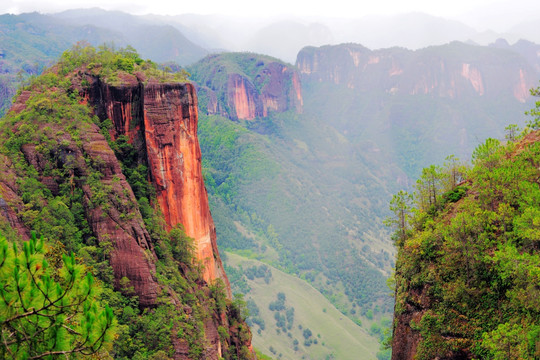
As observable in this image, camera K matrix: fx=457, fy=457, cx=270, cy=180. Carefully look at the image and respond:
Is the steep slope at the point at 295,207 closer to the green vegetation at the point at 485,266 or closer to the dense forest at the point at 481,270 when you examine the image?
the dense forest at the point at 481,270

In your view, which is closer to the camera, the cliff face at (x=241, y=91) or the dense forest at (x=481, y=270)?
the dense forest at (x=481, y=270)

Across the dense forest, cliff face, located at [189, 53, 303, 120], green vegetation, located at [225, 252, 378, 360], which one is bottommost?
green vegetation, located at [225, 252, 378, 360]

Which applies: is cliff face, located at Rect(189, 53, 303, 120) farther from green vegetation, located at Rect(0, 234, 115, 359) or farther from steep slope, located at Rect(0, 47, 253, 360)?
green vegetation, located at Rect(0, 234, 115, 359)

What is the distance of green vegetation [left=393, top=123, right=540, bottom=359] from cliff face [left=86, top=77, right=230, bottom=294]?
2310 centimetres

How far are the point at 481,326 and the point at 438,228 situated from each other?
609 centimetres

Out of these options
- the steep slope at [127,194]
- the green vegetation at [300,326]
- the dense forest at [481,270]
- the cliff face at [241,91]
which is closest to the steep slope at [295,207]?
the cliff face at [241,91]

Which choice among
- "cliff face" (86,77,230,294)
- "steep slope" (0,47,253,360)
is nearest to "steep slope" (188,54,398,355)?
"steep slope" (0,47,253,360)

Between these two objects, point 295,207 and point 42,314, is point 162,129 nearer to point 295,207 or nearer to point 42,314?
point 42,314

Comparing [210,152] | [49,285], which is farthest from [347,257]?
[49,285]

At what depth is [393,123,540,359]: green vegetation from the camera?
19.1m

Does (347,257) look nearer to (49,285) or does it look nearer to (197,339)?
(197,339)

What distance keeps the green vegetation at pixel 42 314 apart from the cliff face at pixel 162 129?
2820cm

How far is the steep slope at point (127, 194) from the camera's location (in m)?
31.9

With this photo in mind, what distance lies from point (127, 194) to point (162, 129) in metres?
8.37
